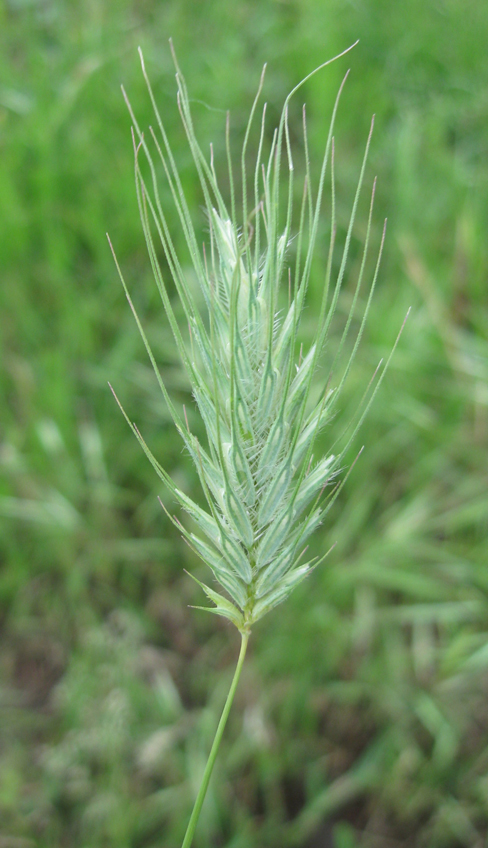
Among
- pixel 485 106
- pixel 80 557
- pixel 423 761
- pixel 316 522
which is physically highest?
pixel 485 106

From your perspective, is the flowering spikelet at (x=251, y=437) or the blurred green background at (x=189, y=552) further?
the blurred green background at (x=189, y=552)

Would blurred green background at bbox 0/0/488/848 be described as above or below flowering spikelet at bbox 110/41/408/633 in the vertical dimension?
below

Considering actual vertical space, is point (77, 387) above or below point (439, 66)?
below

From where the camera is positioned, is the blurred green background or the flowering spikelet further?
the blurred green background

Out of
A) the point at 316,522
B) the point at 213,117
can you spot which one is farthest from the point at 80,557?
the point at 213,117

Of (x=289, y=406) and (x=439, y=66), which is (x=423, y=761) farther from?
(x=439, y=66)

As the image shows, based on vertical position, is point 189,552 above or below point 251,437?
below

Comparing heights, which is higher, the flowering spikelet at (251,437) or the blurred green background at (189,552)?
the flowering spikelet at (251,437)

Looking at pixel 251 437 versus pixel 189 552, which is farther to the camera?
pixel 189 552
